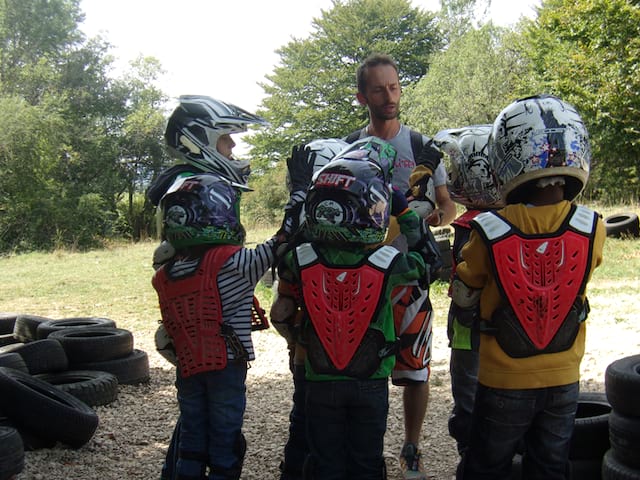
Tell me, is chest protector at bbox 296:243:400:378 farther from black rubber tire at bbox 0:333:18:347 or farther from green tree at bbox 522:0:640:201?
green tree at bbox 522:0:640:201

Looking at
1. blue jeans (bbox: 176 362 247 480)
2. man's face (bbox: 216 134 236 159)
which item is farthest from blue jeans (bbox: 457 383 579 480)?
man's face (bbox: 216 134 236 159)

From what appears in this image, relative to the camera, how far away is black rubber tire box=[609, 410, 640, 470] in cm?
355

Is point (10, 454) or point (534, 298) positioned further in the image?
point (10, 454)

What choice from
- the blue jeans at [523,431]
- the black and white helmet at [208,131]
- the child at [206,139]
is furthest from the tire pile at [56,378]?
the blue jeans at [523,431]

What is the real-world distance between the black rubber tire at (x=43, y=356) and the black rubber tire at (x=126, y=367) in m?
0.37

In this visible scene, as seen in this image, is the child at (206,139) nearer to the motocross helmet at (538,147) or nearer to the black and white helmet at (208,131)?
the black and white helmet at (208,131)

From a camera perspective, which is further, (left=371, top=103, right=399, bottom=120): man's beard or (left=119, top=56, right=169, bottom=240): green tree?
(left=119, top=56, right=169, bottom=240): green tree

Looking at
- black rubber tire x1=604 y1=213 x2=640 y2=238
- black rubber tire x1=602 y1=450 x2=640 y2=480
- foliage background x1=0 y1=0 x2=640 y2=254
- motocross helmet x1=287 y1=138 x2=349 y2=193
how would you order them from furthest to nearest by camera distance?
1. foliage background x1=0 y1=0 x2=640 y2=254
2. black rubber tire x1=604 y1=213 x2=640 y2=238
3. motocross helmet x1=287 y1=138 x2=349 y2=193
4. black rubber tire x1=602 y1=450 x2=640 y2=480

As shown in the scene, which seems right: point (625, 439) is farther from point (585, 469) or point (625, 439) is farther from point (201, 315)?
point (201, 315)

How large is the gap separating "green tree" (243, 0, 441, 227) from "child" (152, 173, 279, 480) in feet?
146

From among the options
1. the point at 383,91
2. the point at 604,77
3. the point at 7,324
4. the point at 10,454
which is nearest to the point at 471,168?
the point at 383,91

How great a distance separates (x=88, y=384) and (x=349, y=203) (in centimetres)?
410

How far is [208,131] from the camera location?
165 inches

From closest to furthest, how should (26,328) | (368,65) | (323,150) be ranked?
(323,150)
(368,65)
(26,328)
